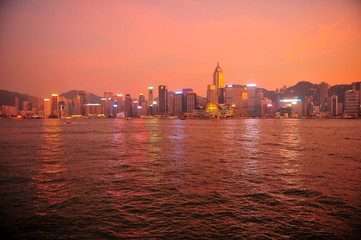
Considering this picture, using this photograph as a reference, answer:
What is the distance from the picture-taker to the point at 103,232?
11.4 m

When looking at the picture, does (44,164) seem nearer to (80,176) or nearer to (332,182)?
(80,176)

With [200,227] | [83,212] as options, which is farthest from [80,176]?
[200,227]

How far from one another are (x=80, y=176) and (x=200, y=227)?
1478cm

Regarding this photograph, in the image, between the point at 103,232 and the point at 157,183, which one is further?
the point at 157,183

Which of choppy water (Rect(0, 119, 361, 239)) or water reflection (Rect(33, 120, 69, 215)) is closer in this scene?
choppy water (Rect(0, 119, 361, 239))

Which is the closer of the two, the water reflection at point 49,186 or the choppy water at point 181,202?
the choppy water at point 181,202

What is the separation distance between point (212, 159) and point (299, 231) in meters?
19.7

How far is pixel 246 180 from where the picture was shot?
66.6 ft

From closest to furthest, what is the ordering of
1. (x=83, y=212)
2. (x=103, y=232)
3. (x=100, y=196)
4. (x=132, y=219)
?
(x=103, y=232) → (x=132, y=219) → (x=83, y=212) → (x=100, y=196)

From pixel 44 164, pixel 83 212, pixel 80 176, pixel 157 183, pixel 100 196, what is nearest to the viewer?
pixel 83 212

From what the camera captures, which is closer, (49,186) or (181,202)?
(181,202)

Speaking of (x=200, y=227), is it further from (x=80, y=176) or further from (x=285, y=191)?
(x=80, y=176)

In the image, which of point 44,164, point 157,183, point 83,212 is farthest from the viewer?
point 44,164

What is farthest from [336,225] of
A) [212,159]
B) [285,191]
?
[212,159]
